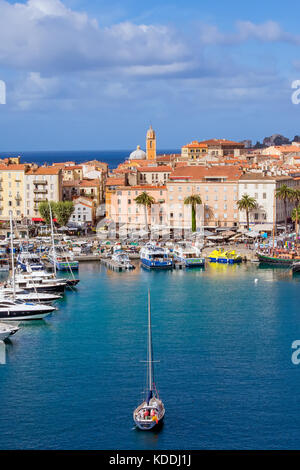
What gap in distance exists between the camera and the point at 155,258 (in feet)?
165

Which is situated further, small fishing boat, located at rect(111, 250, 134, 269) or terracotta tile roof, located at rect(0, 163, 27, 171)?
terracotta tile roof, located at rect(0, 163, 27, 171)

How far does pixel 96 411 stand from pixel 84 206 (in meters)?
41.9

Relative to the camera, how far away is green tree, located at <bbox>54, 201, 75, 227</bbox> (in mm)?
61062

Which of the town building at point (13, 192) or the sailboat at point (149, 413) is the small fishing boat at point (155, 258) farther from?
the sailboat at point (149, 413)

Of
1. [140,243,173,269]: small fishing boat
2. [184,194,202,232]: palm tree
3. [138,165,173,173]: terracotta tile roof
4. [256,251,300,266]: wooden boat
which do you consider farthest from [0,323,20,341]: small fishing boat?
[138,165,173,173]: terracotta tile roof

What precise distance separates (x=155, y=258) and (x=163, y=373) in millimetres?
24302

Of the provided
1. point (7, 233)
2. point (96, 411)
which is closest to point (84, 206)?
point (7, 233)

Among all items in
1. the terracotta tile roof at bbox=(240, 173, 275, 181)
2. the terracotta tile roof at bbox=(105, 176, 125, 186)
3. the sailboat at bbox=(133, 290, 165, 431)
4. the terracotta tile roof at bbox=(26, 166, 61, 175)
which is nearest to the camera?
the sailboat at bbox=(133, 290, 165, 431)

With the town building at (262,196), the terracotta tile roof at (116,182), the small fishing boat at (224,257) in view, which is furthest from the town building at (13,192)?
the small fishing boat at (224,257)

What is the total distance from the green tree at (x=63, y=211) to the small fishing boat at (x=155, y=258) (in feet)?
37.2

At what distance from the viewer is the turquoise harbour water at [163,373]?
21.4m

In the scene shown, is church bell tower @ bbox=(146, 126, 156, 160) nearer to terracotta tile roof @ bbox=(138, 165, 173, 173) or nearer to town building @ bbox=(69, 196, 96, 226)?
terracotta tile roof @ bbox=(138, 165, 173, 173)

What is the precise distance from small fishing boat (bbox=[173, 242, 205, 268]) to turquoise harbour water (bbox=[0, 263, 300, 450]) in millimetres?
8928

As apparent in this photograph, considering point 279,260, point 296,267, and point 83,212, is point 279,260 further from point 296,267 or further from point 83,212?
point 83,212
